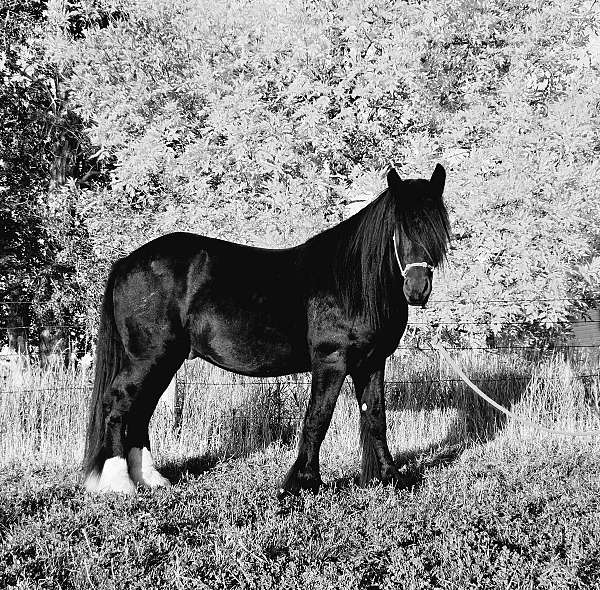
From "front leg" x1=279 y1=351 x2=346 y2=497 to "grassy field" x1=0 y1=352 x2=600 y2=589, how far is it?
14cm

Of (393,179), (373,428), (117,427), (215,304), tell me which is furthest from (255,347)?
(393,179)

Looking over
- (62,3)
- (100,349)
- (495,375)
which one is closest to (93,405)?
(100,349)

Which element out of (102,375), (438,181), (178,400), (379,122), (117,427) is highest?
(379,122)

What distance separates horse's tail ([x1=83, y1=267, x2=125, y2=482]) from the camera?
171 inches

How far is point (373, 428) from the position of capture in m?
4.44

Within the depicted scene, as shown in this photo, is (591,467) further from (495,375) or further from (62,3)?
(62,3)

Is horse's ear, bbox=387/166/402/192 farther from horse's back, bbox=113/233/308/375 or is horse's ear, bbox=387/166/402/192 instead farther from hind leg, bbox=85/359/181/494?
hind leg, bbox=85/359/181/494

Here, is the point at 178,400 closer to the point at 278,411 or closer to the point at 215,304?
the point at 278,411

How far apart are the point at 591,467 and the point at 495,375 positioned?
2942 mm

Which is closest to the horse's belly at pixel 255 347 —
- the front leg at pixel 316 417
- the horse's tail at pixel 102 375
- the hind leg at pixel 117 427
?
the front leg at pixel 316 417

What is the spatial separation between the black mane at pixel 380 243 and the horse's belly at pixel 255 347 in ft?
1.63

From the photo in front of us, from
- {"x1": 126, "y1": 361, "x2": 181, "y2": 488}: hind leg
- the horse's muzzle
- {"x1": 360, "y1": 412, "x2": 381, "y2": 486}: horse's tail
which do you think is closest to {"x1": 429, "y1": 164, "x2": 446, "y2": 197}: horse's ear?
the horse's muzzle

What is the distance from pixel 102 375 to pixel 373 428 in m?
2.02

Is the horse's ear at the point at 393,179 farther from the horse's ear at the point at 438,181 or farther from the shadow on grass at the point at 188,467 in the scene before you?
the shadow on grass at the point at 188,467
